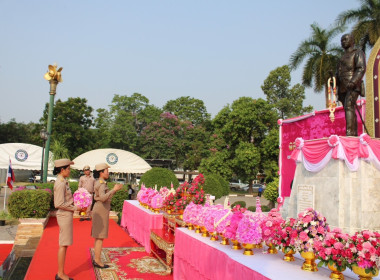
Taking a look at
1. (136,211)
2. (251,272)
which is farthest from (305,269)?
(136,211)

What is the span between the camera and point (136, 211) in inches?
357

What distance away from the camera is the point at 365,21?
20.3 metres

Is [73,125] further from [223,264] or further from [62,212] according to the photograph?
[223,264]

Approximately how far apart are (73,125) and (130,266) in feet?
94.8

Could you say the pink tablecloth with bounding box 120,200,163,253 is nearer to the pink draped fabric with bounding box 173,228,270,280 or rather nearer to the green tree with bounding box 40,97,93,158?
the pink draped fabric with bounding box 173,228,270,280

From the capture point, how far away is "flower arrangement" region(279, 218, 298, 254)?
11.1ft

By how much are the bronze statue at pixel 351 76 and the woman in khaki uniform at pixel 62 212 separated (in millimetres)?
5235

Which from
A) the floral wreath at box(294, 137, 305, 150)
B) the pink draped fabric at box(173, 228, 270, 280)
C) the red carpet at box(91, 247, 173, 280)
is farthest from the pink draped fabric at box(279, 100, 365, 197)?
the pink draped fabric at box(173, 228, 270, 280)

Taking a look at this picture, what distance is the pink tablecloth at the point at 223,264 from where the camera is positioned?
125 inches

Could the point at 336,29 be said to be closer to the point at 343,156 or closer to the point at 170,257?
the point at 343,156

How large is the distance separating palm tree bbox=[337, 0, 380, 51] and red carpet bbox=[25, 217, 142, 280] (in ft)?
58.5

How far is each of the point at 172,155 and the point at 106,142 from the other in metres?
7.70

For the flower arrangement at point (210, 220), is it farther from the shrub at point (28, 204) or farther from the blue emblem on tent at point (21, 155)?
the blue emblem on tent at point (21, 155)

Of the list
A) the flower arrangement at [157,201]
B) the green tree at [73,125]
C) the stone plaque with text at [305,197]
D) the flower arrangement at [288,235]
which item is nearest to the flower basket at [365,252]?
the flower arrangement at [288,235]
